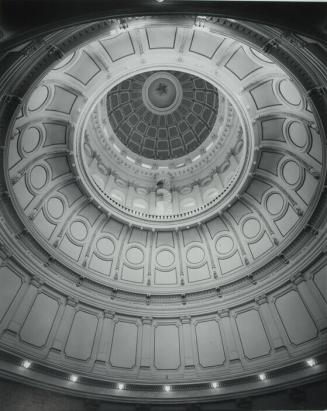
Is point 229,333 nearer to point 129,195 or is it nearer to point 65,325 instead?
point 65,325

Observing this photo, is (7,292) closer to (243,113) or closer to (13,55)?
(13,55)

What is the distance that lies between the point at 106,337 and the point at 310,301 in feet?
39.0

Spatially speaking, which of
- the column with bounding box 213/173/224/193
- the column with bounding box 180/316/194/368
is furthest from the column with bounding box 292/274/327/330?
the column with bounding box 213/173/224/193

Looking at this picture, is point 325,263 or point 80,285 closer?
point 325,263

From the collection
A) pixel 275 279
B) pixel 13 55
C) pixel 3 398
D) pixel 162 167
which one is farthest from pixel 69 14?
pixel 162 167

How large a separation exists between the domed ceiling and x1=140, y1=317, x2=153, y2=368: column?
86 millimetres

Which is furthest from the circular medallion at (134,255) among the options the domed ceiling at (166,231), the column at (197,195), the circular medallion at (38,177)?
the circular medallion at (38,177)

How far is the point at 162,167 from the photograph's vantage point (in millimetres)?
27469

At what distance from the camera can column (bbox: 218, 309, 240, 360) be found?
58.4 feet

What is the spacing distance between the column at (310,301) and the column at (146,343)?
9336mm

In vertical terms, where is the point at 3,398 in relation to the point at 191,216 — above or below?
below

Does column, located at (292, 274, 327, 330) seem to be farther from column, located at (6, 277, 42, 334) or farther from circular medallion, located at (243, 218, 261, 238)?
column, located at (6, 277, 42, 334)

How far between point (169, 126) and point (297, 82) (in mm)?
18148

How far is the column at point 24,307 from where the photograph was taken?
610 inches
